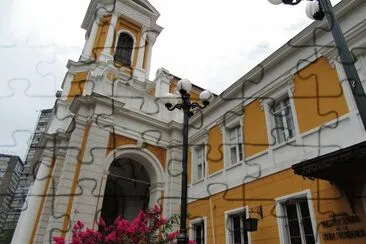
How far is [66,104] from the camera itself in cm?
1673

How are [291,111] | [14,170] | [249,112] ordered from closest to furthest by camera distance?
[14,170], [291,111], [249,112]

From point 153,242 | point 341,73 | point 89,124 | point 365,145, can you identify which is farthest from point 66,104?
point 365,145

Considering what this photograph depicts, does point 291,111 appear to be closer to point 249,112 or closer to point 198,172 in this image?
point 249,112

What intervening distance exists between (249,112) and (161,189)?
504 centimetres

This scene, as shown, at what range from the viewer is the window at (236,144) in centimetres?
1062

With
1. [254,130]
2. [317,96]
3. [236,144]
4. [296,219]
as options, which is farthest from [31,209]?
[317,96]

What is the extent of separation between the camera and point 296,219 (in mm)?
7852

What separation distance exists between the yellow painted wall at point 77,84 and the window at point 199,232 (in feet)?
34.1

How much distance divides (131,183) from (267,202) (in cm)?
913

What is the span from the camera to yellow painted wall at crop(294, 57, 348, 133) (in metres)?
7.65

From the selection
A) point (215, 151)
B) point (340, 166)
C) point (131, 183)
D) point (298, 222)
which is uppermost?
point (215, 151)

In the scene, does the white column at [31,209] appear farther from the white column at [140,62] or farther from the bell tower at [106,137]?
the white column at [140,62]

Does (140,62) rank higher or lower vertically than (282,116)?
higher

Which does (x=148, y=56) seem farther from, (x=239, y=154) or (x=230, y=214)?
(x=230, y=214)
